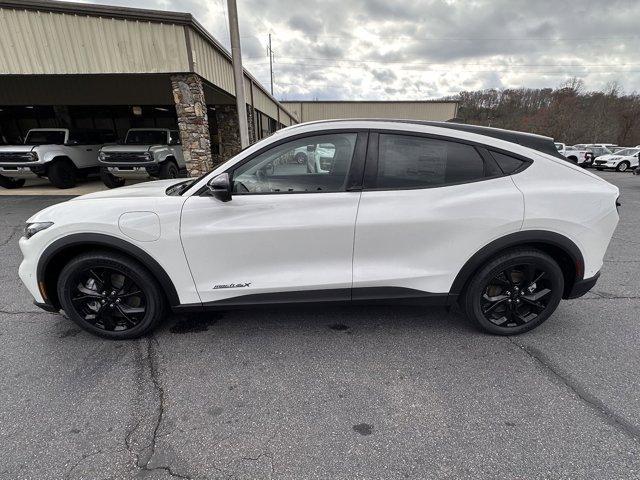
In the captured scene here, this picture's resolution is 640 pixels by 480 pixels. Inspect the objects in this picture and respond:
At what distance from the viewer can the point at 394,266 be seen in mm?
2590

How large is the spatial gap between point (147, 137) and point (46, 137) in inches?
122

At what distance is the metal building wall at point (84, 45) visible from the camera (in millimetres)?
7289

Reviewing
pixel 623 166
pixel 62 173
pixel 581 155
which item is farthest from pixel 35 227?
pixel 581 155

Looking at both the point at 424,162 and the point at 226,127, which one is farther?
the point at 226,127

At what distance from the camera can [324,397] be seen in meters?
2.20

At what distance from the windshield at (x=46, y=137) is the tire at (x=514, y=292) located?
1292 centimetres

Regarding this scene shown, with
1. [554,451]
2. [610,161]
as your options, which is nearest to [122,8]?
[554,451]

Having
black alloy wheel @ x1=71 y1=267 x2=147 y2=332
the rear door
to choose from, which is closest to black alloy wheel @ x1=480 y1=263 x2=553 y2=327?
the rear door

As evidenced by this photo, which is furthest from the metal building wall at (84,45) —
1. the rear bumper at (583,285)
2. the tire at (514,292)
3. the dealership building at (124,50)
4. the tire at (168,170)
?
the rear bumper at (583,285)

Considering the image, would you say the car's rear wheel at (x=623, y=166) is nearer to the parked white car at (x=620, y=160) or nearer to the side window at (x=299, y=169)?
the parked white car at (x=620, y=160)

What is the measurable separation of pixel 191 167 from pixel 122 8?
3568mm

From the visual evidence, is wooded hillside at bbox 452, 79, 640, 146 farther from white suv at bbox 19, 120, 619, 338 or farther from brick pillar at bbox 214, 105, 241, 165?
white suv at bbox 19, 120, 619, 338

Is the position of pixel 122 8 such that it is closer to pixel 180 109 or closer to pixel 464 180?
pixel 180 109

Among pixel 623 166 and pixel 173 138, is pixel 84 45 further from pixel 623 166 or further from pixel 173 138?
pixel 623 166
